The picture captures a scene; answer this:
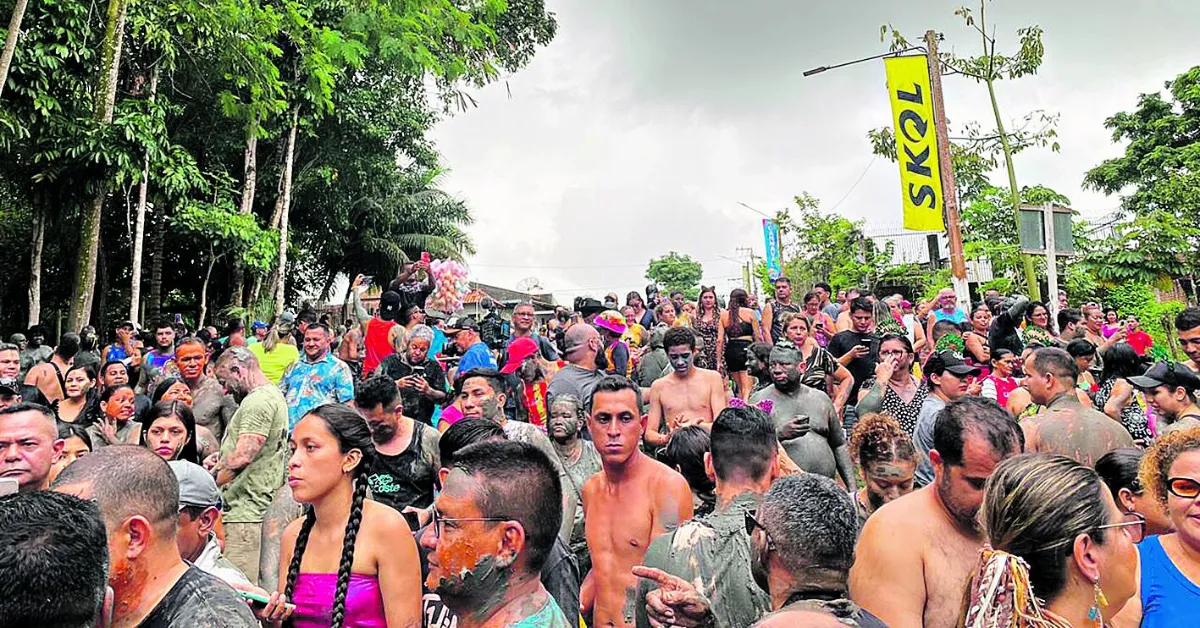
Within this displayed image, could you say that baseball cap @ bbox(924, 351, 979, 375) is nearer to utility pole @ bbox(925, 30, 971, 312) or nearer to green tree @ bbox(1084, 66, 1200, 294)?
utility pole @ bbox(925, 30, 971, 312)

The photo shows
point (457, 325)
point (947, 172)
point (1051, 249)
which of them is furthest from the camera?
point (947, 172)

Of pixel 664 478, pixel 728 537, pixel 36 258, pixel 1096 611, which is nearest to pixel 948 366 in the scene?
pixel 664 478

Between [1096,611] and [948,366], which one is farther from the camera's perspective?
[948,366]

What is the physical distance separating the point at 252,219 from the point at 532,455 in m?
19.2

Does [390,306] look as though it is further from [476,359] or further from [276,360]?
[476,359]

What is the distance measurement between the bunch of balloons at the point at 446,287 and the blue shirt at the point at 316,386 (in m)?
→ 4.05

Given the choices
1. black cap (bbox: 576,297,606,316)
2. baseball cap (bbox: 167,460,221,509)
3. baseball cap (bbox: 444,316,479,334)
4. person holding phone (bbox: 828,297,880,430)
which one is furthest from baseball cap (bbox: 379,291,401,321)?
baseball cap (bbox: 167,460,221,509)

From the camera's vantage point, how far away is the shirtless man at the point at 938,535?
2.88m

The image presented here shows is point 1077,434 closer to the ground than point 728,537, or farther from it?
farther from it

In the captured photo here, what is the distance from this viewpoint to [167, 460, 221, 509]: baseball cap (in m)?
3.23

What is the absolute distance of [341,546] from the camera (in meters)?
3.20

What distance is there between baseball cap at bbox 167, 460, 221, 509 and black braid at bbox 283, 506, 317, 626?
14.2 inches

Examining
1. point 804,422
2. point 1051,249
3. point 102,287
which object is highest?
point 102,287

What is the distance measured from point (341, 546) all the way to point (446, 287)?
8331 mm
